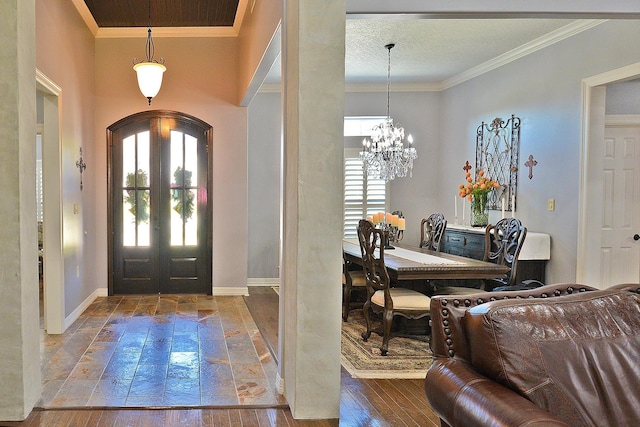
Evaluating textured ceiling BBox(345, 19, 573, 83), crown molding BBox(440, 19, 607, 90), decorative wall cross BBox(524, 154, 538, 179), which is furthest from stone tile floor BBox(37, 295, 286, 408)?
crown molding BBox(440, 19, 607, 90)

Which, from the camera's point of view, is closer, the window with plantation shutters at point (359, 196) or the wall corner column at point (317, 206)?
the wall corner column at point (317, 206)

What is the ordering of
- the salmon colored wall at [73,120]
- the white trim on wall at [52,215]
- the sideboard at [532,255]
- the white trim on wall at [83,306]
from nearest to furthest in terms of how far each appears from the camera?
the salmon colored wall at [73,120]
the white trim on wall at [52,215]
the white trim on wall at [83,306]
the sideboard at [532,255]

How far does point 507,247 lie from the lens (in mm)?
4914

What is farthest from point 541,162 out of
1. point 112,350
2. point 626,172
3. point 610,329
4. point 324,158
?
point 112,350

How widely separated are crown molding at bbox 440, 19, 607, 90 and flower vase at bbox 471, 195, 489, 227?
173 centimetres

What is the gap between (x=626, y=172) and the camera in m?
5.53

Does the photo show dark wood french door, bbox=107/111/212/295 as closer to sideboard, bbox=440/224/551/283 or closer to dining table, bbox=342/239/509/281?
dining table, bbox=342/239/509/281

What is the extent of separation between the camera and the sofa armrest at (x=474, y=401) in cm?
152

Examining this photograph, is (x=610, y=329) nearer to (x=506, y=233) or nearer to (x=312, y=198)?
(x=312, y=198)

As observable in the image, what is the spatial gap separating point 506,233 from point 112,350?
3.64 m

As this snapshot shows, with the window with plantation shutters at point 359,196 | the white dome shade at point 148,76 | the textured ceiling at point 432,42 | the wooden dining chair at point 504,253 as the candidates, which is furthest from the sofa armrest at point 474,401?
the window with plantation shutters at point 359,196

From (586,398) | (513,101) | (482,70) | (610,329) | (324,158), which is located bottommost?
(586,398)

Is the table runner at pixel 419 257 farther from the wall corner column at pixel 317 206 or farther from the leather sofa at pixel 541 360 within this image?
the leather sofa at pixel 541 360

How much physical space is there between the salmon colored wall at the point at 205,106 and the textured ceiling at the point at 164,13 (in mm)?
300
